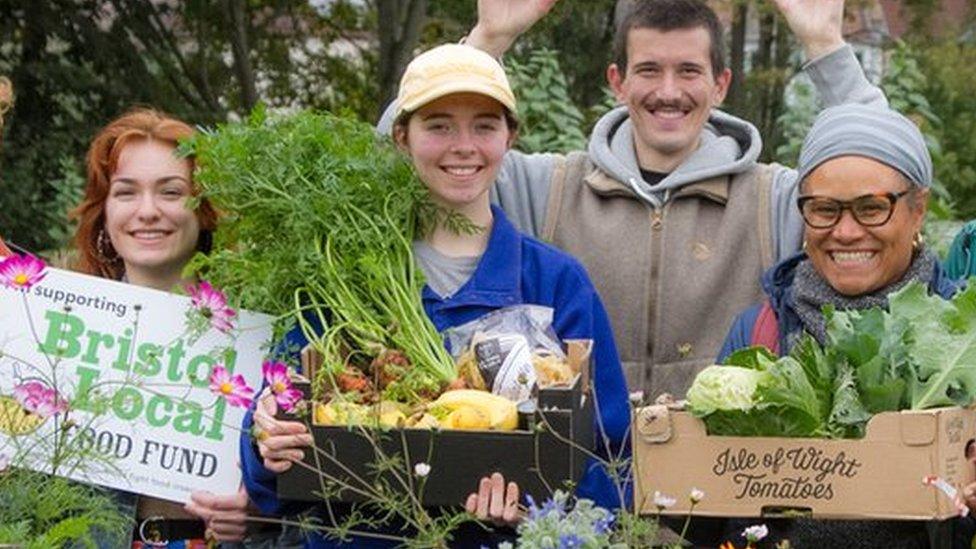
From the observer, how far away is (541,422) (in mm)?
4551

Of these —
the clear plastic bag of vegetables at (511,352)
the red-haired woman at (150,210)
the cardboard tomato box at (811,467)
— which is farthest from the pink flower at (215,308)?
the cardboard tomato box at (811,467)

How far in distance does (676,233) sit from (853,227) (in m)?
1.06

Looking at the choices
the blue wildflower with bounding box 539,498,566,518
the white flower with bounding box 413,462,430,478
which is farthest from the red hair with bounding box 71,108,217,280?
the blue wildflower with bounding box 539,498,566,518

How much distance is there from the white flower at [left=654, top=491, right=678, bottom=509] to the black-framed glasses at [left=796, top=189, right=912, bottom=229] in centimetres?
92

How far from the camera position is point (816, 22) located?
610 centimetres

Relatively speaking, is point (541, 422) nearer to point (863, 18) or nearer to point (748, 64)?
point (863, 18)

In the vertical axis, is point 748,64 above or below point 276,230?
above

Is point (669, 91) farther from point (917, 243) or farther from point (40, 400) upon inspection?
point (40, 400)

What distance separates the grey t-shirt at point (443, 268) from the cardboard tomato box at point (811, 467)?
2.72 feet

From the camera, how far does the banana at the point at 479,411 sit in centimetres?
462

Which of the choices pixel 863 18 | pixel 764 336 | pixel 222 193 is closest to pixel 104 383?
pixel 222 193

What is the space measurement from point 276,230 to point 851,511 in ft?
5.55

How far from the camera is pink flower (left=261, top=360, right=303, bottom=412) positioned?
4668mm

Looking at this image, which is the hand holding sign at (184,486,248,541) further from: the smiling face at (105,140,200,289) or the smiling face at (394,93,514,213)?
the smiling face at (394,93,514,213)
